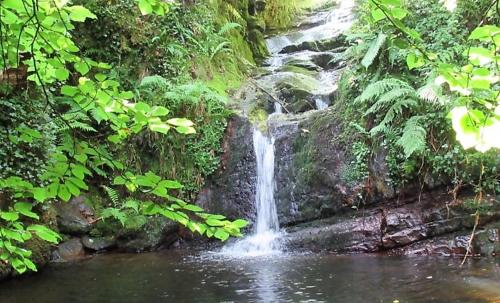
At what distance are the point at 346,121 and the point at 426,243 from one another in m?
2.55

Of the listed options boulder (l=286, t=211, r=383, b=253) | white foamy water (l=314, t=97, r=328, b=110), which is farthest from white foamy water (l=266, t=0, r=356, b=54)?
boulder (l=286, t=211, r=383, b=253)

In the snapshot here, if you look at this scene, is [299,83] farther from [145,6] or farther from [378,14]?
[378,14]

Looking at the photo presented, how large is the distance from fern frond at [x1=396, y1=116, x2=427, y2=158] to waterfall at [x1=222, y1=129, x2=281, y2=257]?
101 inches

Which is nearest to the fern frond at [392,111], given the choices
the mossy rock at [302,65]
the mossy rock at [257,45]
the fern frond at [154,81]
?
the fern frond at [154,81]

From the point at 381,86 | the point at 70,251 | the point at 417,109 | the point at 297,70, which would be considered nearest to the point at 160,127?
the point at 381,86

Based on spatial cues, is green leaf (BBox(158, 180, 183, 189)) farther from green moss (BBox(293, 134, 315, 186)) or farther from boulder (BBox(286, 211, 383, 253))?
green moss (BBox(293, 134, 315, 186))

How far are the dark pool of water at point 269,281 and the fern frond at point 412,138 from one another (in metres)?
1.52

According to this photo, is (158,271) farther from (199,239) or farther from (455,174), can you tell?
(455,174)

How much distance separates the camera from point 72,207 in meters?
7.78

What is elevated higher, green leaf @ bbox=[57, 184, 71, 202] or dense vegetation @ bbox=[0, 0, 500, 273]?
dense vegetation @ bbox=[0, 0, 500, 273]

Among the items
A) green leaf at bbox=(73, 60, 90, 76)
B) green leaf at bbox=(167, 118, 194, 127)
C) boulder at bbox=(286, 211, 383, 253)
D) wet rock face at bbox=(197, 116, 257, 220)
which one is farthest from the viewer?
wet rock face at bbox=(197, 116, 257, 220)

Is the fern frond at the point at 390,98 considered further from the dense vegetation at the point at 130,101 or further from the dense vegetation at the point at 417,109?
the dense vegetation at the point at 130,101

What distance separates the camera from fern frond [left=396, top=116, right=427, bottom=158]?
6.33 m

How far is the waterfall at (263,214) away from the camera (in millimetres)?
7453
